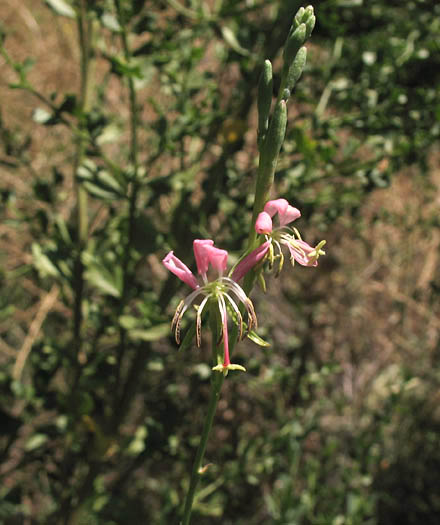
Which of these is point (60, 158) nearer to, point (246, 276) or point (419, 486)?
point (419, 486)

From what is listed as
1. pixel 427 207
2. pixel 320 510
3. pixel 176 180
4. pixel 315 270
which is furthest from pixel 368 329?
pixel 176 180

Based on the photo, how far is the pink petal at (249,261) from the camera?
1.82 ft

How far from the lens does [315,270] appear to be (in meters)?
2.25

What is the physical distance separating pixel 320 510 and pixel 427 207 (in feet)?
5.61

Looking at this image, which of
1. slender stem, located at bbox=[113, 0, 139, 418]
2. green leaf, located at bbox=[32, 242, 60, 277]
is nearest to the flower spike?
slender stem, located at bbox=[113, 0, 139, 418]

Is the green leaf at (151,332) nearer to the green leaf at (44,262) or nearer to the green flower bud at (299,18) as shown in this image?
the green leaf at (44,262)

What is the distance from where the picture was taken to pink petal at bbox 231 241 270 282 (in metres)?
0.55

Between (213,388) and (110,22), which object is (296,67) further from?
(110,22)

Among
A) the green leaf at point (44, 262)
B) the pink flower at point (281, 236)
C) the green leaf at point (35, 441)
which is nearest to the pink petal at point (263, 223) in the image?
the pink flower at point (281, 236)

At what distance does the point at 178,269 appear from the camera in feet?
1.86

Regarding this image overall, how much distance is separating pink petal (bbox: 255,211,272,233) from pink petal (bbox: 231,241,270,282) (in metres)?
0.01

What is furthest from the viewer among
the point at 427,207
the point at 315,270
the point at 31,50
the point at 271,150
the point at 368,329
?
the point at 31,50

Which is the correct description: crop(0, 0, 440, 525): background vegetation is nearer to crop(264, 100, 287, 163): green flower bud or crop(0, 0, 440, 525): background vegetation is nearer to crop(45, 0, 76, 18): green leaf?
crop(45, 0, 76, 18): green leaf

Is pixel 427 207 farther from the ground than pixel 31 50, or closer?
closer
